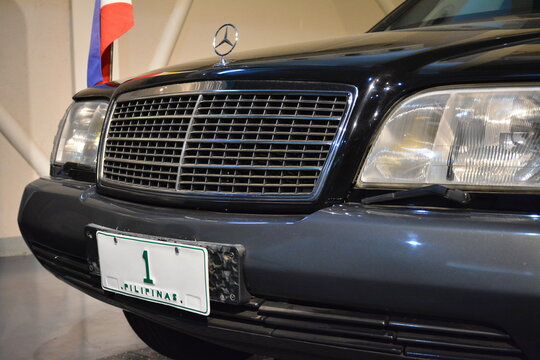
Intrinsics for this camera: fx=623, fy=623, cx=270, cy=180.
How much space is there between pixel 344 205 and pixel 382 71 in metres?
0.28

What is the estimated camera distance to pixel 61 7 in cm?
430

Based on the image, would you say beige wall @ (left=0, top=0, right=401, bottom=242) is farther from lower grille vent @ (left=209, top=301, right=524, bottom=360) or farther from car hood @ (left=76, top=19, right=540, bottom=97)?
lower grille vent @ (left=209, top=301, right=524, bottom=360)

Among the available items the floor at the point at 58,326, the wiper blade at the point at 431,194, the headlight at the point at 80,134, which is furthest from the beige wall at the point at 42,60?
the wiper blade at the point at 431,194

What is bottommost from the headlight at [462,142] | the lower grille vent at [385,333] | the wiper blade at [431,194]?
the lower grille vent at [385,333]

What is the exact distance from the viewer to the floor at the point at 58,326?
2.37 m

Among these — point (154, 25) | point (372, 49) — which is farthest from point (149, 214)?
point (154, 25)

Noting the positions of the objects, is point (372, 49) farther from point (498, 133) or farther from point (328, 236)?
point (328, 236)

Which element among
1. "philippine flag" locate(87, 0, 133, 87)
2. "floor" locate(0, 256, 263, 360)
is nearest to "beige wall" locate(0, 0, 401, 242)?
"philippine flag" locate(87, 0, 133, 87)

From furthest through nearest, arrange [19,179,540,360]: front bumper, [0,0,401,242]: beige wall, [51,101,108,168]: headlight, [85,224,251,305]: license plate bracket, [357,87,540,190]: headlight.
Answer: [0,0,401,242]: beige wall
[51,101,108,168]: headlight
[85,224,251,305]: license plate bracket
[357,87,540,190]: headlight
[19,179,540,360]: front bumper

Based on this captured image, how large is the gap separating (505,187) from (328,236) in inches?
12.8

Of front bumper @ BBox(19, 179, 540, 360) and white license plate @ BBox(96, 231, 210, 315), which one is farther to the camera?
white license plate @ BBox(96, 231, 210, 315)

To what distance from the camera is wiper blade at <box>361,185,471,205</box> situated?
3.63 feet

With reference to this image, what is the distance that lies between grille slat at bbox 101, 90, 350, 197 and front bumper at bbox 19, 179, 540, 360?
0.29ft

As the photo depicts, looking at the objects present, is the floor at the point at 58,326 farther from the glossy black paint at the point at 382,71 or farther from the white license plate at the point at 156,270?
the glossy black paint at the point at 382,71
